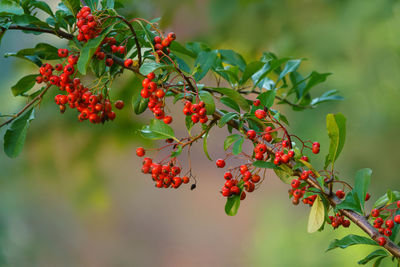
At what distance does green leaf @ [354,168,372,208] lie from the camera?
0.64 meters

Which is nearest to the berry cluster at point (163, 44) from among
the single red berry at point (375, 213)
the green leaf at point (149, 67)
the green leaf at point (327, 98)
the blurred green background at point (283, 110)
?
the green leaf at point (149, 67)

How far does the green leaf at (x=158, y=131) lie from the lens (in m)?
0.66

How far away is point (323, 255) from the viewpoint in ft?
10.7

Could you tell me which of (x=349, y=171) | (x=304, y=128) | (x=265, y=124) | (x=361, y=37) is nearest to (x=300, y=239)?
(x=349, y=171)

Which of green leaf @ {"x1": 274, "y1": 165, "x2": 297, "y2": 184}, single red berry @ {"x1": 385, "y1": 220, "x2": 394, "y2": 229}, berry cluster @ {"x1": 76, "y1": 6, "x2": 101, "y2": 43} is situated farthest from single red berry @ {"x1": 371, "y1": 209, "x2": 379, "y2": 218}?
berry cluster @ {"x1": 76, "y1": 6, "x2": 101, "y2": 43}

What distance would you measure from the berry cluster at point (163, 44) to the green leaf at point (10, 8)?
184 mm

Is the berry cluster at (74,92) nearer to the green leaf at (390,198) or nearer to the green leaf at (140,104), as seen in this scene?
the green leaf at (140,104)

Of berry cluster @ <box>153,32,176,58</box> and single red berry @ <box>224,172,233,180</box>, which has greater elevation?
berry cluster @ <box>153,32,176,58</box>

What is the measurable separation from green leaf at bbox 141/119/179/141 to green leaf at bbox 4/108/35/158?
0.55 feet

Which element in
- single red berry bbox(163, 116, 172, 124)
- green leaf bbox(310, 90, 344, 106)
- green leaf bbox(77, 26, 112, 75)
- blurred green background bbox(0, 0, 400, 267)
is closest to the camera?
green leaf bbox(77, 26, 112, 75)

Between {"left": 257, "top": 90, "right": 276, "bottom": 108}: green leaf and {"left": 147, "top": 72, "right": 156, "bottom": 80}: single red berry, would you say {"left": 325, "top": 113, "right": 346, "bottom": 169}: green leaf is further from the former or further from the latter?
{"left": 147, "top": 72, "right": 156, "bottom": 80}: single red berry

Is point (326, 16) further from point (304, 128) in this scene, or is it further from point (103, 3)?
point (103, 3)

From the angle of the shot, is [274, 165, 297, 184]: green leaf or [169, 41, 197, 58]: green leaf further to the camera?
[169, 41, 197, 58]: green leaf

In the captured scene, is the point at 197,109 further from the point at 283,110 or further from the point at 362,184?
the point at 283,110
